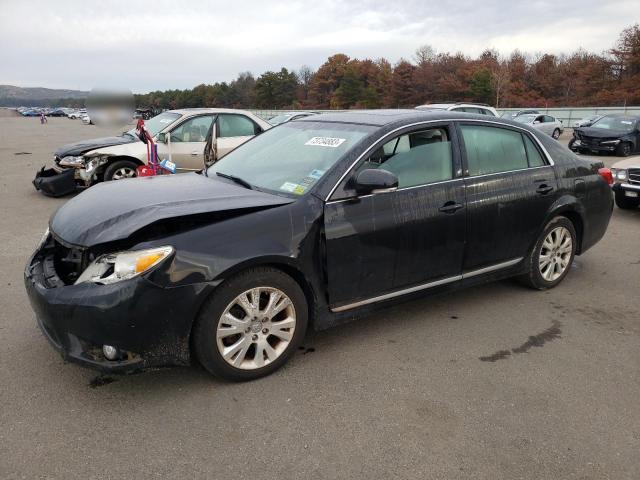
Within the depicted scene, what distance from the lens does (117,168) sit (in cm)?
912

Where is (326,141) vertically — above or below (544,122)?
below

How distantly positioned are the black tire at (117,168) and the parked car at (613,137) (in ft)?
50.0

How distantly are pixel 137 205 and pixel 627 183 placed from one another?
799 cm

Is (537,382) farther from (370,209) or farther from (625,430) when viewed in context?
(370,209)

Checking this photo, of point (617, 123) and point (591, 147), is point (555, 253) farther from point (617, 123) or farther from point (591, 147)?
point (617, 123)

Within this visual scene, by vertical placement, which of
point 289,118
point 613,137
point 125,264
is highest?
point 289,118

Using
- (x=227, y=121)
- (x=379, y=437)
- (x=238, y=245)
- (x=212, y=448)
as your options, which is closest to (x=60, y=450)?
(x=212, y=448)

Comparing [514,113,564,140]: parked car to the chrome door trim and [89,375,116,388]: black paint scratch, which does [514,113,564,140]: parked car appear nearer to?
the chrome door trim

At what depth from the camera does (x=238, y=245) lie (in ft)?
9.78

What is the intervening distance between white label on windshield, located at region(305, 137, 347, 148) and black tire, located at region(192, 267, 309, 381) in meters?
1.12

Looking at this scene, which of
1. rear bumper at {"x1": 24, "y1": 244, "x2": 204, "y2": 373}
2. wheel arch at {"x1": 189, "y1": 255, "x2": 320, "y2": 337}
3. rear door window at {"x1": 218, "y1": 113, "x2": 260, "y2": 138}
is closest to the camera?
rear bumper at {"x1": 24, "y1": 244, "x2": 204, "y2": 373}

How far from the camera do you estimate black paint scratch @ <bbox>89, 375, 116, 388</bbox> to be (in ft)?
10.3

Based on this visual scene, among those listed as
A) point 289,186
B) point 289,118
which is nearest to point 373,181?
point 289,186

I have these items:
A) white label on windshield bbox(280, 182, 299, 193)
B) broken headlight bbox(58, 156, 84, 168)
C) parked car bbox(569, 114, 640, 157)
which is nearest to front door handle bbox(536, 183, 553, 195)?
white label on windshield bbox(280, 182, 299, 193)
